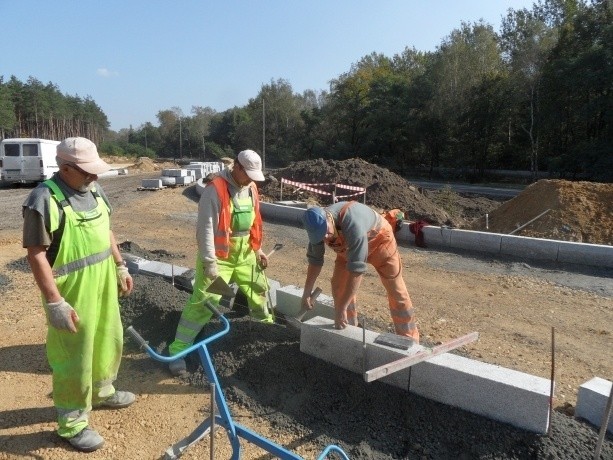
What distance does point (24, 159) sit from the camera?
63.1 ft

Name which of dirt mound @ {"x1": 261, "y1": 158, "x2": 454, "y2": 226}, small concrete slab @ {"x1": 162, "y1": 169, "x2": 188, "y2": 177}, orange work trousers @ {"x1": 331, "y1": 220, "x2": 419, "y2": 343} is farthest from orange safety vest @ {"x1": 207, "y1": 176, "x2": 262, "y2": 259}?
small concrete slab @ {"x1": 162, "y1": 169, "x2": 188, "y2": 177}

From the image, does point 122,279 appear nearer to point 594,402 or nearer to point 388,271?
point 388,271

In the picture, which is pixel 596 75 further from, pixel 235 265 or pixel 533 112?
pixel 235 265

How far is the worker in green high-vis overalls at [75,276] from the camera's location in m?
2.66

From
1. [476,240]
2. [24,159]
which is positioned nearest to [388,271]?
[476,240]

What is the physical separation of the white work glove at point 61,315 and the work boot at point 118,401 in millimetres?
936

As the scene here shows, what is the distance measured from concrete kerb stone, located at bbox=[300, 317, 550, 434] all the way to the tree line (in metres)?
23.9

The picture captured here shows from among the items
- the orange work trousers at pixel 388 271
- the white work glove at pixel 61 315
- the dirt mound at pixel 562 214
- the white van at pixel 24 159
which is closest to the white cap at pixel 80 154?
the white work glove at pixel 61 315

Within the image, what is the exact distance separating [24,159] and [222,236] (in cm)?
1875

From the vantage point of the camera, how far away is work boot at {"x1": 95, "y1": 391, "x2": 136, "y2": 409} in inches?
135

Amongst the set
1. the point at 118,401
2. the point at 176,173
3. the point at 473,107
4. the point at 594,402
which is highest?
the point at 473,107

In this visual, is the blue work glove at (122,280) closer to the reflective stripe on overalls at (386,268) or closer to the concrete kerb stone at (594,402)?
the reflective stripe on overalls at (386,268)

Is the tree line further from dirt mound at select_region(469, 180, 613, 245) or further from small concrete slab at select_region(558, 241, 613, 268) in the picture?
small concrete slab at select_region(558, 241, 613, 268)

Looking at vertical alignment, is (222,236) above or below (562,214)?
above
